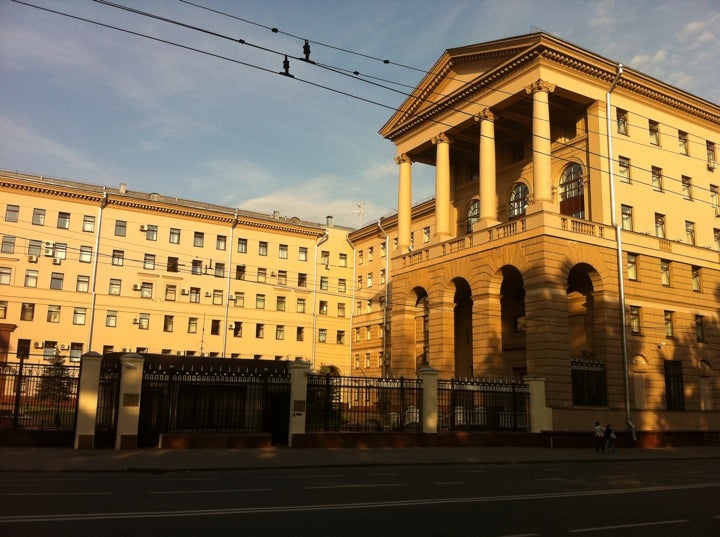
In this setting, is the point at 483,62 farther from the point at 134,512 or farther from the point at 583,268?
the point at 134,512

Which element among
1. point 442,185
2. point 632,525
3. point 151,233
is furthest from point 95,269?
point 632,525

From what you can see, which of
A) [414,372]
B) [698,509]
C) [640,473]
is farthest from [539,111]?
[698,509]

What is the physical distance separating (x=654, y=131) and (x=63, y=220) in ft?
149

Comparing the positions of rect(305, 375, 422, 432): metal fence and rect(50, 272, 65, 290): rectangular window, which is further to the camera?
rect(50, 272, 65, 290): rectangular window

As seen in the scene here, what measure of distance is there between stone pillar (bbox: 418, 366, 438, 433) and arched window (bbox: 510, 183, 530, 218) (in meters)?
15.9

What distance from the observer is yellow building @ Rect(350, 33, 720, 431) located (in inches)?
1297

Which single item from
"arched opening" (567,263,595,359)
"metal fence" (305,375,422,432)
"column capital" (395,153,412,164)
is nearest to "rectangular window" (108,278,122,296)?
"column capital" (395,153,412,164)

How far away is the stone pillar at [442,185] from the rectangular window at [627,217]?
33.5 ft

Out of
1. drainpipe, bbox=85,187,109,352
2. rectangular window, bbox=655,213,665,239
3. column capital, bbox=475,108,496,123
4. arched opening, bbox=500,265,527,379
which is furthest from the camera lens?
drainpipe, bbox=85,187,109,352

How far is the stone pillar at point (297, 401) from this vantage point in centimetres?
2425

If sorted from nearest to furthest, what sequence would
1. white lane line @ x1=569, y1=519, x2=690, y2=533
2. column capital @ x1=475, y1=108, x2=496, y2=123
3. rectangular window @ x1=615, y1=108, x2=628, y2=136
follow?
white lane line @ x1=569, y1=519, x2=690, y2=533 → rectangular window @ x1=615, y1=108, x2=628, y2=136 → column capital @ x1=475, y1=108, x2=496, y2=123

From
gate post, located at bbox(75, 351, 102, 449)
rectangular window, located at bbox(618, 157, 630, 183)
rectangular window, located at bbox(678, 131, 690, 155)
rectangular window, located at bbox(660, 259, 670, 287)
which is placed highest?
rectangular window, located at bbox(678, 131, 690, 155)

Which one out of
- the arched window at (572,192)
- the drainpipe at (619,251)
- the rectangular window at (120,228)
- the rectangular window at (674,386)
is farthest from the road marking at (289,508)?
the rectangular window at (120,228)

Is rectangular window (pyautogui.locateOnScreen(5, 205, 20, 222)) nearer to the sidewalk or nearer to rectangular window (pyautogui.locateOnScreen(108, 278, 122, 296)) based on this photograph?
rectangular window (pyautogui.locateOnScreen(108, 278, 122, 296))
